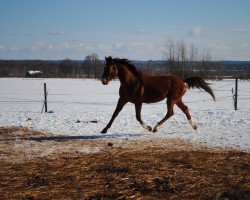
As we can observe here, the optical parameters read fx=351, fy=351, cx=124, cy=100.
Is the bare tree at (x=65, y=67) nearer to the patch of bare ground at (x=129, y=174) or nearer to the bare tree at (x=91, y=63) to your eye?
the bare tree at (x=91, y=63)

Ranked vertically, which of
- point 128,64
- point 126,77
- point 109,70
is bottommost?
point 126,77

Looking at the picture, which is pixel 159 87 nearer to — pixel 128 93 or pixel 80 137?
pixel 128 93

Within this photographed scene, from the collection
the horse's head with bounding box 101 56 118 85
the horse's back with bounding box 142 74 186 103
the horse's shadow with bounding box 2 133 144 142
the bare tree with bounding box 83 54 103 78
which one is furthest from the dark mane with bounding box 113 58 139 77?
the bare tree with bounding box 83 54 103 78

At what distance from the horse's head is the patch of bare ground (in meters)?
1.71

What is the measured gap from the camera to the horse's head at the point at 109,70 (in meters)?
7.65

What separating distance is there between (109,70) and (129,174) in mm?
3432

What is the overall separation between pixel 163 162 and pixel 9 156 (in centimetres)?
261

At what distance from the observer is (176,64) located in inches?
1841

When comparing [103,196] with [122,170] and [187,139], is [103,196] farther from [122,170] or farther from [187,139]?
[187,139]

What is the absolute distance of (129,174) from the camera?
470cm

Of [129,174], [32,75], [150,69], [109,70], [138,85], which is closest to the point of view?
[129,174]

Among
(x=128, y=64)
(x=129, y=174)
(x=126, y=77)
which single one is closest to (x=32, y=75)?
(x=128, y=64)

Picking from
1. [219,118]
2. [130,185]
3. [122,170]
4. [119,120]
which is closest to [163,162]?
[122,170]

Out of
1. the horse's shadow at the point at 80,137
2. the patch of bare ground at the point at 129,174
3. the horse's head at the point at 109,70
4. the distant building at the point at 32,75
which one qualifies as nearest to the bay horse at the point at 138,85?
the horse's head at the point at 109,70
